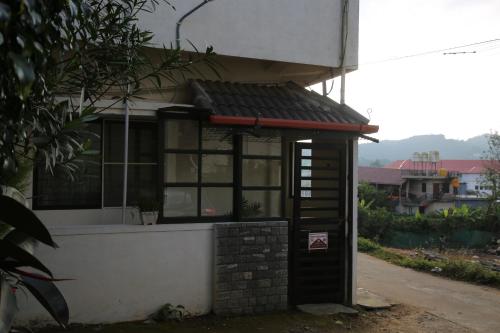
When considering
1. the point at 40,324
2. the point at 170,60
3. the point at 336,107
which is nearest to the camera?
the point at 170,60

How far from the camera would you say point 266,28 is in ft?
23.4

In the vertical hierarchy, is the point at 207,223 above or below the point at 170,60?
below

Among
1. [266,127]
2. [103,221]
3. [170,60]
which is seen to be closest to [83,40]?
[170,60]

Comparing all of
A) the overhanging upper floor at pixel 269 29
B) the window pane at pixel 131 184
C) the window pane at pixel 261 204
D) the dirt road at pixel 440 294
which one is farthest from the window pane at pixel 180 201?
the dirt road at pixel 440 294

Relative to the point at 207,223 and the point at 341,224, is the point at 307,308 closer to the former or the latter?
the point at 341,224

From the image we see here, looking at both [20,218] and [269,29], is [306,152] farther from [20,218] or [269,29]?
[20,218]

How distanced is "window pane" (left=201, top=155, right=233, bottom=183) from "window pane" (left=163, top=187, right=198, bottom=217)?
27 cm

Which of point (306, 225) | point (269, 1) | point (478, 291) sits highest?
point (269, 1)

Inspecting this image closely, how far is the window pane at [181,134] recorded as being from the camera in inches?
252

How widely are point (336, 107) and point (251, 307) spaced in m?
3.37

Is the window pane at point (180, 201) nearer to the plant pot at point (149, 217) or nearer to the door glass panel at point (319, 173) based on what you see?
the plant pot at point (149, 217)

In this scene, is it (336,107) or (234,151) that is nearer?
(234,151)

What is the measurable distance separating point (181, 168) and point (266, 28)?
2534 millimetres

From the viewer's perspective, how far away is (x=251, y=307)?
658cm
